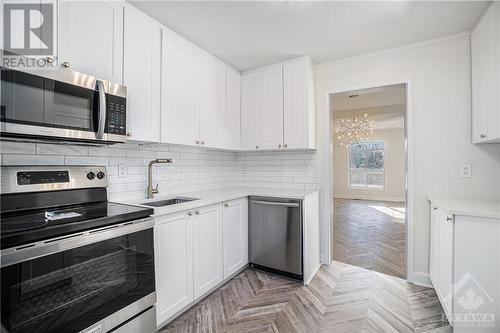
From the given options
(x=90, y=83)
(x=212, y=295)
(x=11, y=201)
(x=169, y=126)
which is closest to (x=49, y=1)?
(x=90, y=83)

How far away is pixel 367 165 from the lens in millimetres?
7992

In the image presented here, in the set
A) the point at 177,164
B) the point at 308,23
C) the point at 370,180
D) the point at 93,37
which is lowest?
the point at 370,180

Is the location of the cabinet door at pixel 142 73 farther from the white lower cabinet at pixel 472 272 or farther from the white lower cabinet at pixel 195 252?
the white lower cabinet at pixel 472 272

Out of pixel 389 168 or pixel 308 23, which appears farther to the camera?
pixel 389 168

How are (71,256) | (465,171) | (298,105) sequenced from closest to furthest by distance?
(71,256) < (465,171) < (298,105)

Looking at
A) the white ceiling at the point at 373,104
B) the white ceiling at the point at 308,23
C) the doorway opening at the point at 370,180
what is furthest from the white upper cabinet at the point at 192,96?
the white ceiling at the point at 373,104

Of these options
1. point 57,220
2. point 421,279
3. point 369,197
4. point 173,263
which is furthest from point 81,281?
point 369,197

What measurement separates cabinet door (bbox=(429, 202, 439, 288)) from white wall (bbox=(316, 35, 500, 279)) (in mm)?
145

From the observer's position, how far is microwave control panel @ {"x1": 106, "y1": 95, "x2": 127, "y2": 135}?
158cm

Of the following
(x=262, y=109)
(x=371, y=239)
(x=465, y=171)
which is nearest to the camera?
(x=465, y=171)

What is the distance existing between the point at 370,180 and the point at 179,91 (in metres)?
7.50

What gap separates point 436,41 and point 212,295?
3343mm

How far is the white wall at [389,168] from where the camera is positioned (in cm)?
738

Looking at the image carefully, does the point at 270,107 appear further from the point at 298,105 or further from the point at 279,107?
the point at 298,105
